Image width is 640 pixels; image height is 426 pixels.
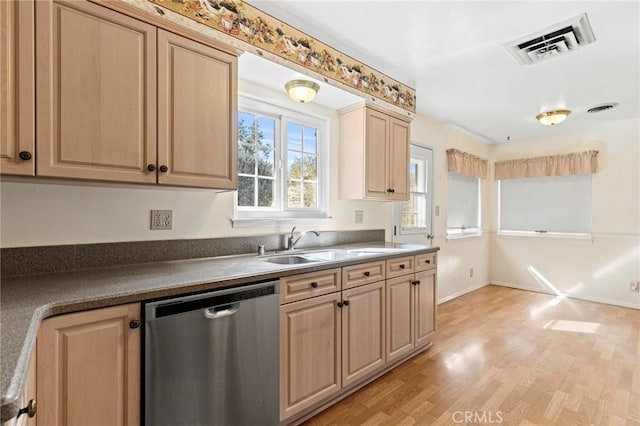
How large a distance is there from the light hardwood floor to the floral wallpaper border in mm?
2304

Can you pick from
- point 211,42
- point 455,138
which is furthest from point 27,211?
point 455,138

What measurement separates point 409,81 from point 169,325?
2846 millimetres

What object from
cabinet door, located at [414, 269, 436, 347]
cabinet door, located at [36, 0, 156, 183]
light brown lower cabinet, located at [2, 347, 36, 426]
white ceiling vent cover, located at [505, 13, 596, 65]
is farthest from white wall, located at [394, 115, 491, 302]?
light brown lower cabinet, located at [2, 347, 36, 426]

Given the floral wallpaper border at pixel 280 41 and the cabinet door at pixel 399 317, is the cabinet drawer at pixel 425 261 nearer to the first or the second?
the cabinet door at pixel 399 317

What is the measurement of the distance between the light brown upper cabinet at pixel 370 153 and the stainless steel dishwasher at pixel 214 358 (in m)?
1.45

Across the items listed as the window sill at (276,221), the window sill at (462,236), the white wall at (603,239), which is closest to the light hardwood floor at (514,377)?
the white wall at (603,239)

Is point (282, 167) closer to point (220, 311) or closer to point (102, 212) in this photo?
point (102, 212)

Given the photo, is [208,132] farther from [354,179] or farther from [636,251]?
[636,251]

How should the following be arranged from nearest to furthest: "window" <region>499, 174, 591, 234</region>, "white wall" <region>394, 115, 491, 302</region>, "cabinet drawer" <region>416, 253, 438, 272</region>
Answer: "cabinet drawer" <region>416, 253, 438, 272</region>
"white wall" <region>394, 115, 491, 302</region>
"window" <region>499, 174, 591, 234</region>

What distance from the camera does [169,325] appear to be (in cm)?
131

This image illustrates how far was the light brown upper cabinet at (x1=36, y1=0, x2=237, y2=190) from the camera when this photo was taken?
4.21 feet

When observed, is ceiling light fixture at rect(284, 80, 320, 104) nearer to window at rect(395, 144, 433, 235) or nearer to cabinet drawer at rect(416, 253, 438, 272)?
cabinet drawer at rect(416, 253, 438, 272)

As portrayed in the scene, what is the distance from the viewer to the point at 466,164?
15.2ft

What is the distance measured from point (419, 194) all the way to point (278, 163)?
7.10 feet
